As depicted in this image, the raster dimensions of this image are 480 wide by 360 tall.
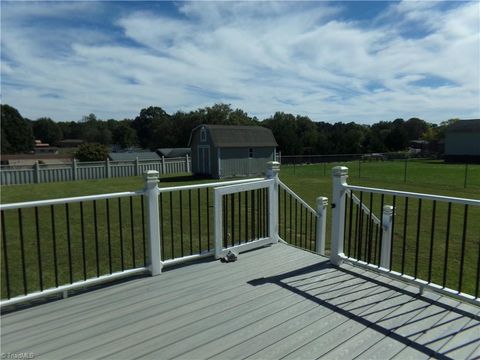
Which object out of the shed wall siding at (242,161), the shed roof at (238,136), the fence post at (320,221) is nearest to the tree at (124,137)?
the shed roof at (238,136)

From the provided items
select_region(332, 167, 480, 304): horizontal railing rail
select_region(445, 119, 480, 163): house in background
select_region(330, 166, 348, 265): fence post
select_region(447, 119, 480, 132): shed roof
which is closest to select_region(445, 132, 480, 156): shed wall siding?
select_region(445, 119, 480, 163): house in background

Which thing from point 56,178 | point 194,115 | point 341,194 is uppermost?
point 194,115

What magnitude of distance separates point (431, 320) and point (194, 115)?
4698 cm

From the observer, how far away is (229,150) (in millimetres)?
22266

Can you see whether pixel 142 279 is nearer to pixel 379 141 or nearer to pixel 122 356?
pixel 122 356

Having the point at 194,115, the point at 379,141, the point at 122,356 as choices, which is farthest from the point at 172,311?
the point at 379,141

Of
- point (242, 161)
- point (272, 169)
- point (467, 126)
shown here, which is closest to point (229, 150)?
point (242, 161)

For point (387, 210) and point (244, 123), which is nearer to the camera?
point (387, 210)

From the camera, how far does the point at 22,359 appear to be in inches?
86.7

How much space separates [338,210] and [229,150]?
1866 cm

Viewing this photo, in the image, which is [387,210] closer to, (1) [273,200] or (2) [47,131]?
(1) [273,200]

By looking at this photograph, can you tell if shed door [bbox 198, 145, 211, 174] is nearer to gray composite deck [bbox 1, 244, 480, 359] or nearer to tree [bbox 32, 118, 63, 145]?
gray composite deck [bbox 1, 244, 480, 359]

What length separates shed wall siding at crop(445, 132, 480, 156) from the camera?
126 ft

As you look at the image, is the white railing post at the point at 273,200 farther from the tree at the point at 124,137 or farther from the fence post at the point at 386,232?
the tree at the point at 124,137
